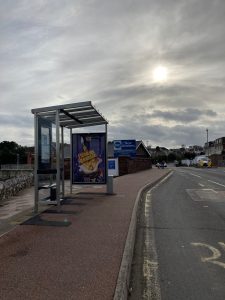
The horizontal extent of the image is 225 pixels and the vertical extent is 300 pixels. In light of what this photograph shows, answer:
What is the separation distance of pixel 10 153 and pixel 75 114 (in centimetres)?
10471

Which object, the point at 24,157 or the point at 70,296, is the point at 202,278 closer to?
the point at 70,296

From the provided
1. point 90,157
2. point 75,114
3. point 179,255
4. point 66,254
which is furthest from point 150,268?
point 90,157

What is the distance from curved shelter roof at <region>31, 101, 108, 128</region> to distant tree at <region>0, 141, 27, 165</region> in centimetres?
10081

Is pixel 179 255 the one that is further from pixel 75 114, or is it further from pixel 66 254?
pixel 75 114

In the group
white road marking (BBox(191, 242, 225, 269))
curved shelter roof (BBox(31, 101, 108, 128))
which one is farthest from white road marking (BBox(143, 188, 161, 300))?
curved shelter roof (BBox(31, 101, 108, 128))

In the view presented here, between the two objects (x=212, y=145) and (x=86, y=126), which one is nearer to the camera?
(x=86, y=126)

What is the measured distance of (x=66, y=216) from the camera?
9844mm

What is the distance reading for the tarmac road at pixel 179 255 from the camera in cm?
504

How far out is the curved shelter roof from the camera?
1096 centimetres

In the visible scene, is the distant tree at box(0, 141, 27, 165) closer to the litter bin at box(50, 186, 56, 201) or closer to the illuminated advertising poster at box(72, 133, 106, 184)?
the illuminated advertising poster at box(72, 133, 106, 184)

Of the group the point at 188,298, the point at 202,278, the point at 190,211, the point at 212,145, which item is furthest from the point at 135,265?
the point at 212,145

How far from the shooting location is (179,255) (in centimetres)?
671

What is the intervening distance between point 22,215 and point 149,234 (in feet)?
11.2

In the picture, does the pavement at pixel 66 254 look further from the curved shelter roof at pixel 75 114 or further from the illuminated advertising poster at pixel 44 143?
the curved shelter roof at pixel 75 114
